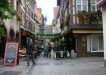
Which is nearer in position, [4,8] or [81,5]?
[4,8]

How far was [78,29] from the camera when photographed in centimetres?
3156

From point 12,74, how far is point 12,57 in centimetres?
503

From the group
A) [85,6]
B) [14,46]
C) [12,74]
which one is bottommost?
[12,74]

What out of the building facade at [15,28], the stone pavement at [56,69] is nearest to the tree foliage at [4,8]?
the stone pavement at [56,69]

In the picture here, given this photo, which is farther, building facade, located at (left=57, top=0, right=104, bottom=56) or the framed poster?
building facade, located at (left=57, top=0, right=104, bottom=56)

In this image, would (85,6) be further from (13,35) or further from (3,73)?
(3,73)

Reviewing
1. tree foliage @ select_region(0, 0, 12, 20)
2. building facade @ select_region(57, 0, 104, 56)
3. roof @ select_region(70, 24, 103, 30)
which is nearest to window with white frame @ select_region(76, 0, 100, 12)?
building facade @ select_region(57, 0, 104, 56)

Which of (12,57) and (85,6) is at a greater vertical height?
(85,6)

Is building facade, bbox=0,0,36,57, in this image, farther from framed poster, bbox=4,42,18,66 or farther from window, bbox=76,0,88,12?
window, bbox=76,0,88,12

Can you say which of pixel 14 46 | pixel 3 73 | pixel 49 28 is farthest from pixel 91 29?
pixel 49 28

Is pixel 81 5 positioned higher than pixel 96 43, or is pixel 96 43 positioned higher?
pixel 81 5

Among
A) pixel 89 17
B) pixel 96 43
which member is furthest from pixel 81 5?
pixel 96 43

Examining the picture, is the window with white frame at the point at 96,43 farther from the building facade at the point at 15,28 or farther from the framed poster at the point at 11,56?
the framed poster at the point at 11,56

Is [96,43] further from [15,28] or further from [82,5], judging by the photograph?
[15,28]
